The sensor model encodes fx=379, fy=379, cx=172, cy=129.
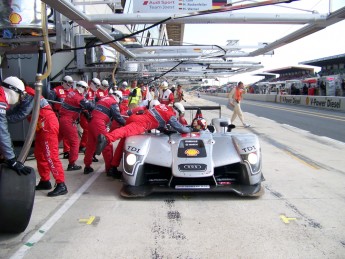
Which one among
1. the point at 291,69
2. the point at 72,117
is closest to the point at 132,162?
the point at 72,117

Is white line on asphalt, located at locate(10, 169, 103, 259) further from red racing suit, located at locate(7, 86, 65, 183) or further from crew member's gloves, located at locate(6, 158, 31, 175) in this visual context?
crew member's gloves, located at locate(6, 158, 31, 175)

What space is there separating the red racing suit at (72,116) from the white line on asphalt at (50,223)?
99cm

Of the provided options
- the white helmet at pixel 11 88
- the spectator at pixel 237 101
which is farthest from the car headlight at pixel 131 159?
the spectator at pixel 237 101

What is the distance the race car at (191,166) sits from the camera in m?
5.10

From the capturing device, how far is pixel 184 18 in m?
6.24

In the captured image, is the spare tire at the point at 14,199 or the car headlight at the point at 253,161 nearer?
the spare tire at the point at 14,199

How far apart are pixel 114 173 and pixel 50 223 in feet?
7.70

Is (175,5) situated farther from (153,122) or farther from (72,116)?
(72,116)

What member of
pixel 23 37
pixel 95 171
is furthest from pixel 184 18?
pixel 95 171

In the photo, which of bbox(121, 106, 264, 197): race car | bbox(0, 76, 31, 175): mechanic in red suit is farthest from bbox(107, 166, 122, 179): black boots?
bbox(0, 76, 31, 175): mechanic in red suit

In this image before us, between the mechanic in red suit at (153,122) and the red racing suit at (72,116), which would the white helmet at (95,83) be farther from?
the mechanic in red suit at (153,122)

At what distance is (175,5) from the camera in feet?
20.9

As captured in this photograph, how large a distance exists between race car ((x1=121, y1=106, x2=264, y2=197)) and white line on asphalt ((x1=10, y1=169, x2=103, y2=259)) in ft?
2.49

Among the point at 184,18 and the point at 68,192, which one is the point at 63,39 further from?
the point at 68,192
